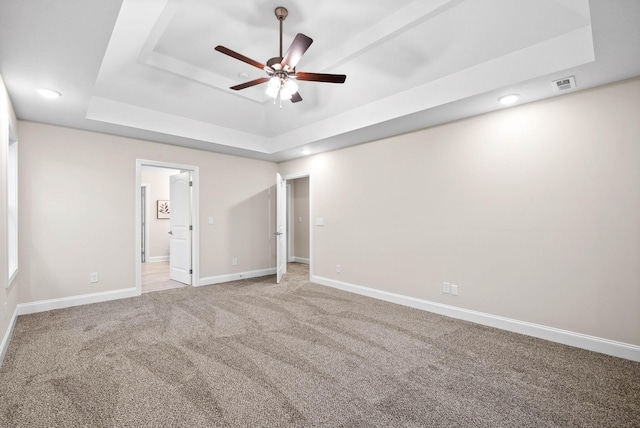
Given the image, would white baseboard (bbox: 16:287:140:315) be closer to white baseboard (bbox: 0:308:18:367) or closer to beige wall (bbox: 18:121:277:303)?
beige wall (bbox: 18:121:277:303)

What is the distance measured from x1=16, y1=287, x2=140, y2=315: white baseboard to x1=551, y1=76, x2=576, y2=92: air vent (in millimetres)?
5822

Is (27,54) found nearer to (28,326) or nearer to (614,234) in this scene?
(28,326)

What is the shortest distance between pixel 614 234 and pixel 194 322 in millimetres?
4337

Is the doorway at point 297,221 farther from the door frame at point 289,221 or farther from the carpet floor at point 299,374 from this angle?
the carpet floor at point 299,374

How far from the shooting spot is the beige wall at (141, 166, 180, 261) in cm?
816

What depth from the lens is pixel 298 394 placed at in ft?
6.74

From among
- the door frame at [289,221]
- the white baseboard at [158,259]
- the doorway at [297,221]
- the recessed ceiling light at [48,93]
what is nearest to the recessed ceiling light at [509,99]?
the recessed ceiling light at [48,93]

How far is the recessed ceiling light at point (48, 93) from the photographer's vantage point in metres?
2.93

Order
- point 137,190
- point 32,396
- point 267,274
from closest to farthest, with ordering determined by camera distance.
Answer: point 32,396 < point 137,190 < point 267,274

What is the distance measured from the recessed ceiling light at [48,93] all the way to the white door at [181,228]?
2383 millimetres

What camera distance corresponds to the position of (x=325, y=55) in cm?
344

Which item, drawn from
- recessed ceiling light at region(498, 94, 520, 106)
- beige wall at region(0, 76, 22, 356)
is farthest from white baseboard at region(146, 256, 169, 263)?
recessed ceiling light at region(498, 94, 520, 106)

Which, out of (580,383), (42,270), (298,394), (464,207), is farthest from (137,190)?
(580,383)

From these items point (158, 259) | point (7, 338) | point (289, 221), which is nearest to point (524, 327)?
point (7, 338)
